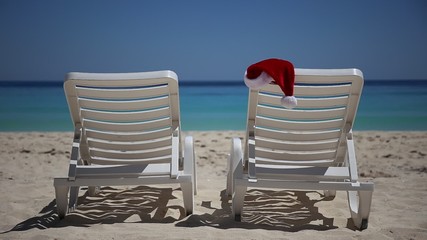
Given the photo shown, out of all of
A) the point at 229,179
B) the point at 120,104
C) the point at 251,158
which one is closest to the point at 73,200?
the point at 120,104

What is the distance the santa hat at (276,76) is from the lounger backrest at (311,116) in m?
0.08

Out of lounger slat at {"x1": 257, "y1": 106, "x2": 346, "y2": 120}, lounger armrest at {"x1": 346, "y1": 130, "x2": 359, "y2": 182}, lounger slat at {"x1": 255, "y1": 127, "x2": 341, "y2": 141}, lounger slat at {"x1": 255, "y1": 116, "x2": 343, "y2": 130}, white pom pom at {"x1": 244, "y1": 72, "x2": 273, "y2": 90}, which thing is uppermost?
white pom pom at {"x1": 244, "y1": 72, "x2": 273, "y2": 90}

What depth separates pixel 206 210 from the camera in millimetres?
3908

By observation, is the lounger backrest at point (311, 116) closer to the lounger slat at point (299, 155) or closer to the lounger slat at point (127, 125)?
the lounger slat at point (299, 155)

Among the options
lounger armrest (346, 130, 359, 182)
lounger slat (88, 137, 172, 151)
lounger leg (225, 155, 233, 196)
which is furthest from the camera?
lounger leg (225, 155, 233, 196)

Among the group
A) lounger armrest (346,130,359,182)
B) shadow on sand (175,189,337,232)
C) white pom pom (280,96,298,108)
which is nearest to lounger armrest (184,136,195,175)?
shadow on sand (175,189,337,232)

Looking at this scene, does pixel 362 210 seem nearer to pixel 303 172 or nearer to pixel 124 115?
pixel 303 172

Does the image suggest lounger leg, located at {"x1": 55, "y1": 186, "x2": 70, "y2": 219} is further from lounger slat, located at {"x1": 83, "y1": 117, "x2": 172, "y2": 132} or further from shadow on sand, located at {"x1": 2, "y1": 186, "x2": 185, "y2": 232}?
lounger slat, located at {"x1": 83, "y1": 117, "x2": 172, "y2": 132}

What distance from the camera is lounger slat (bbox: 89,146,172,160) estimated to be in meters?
3.83

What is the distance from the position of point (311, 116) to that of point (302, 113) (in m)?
0.07

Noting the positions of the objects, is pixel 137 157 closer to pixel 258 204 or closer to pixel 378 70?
pixel 258 204

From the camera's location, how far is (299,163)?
371 cm

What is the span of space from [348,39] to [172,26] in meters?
13.6

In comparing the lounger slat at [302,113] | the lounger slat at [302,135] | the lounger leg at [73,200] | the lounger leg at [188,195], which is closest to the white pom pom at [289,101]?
the lounger slat at [302,113]
